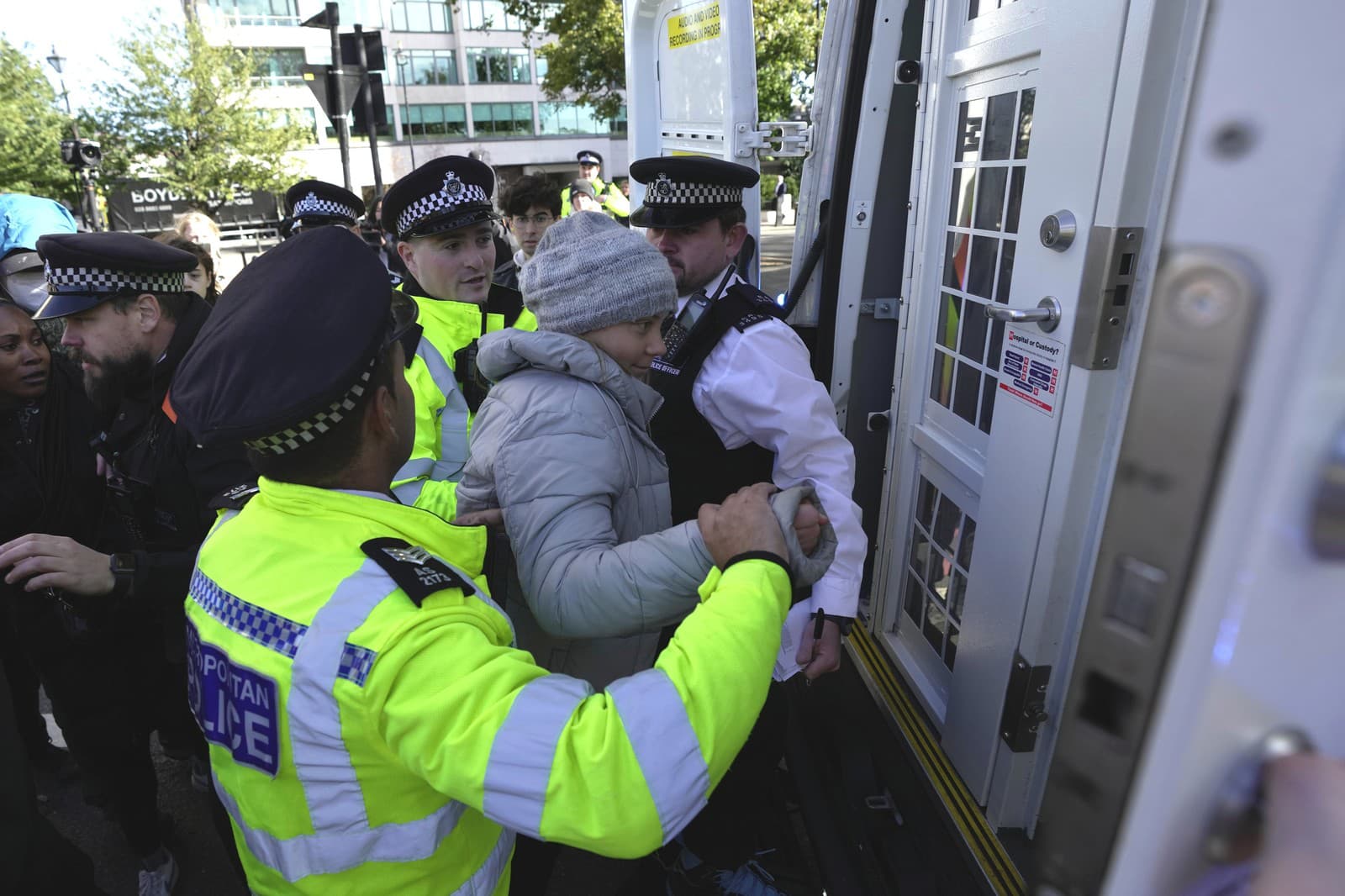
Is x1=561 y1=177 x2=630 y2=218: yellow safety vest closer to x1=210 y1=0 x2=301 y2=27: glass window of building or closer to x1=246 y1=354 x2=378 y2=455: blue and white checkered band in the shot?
x1=246 y1=354 x2=378 y2=455: blue and white checkered band

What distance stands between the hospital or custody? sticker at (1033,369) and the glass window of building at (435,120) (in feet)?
136

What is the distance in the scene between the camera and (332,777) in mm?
1097

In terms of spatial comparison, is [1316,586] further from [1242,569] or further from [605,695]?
[605,695]

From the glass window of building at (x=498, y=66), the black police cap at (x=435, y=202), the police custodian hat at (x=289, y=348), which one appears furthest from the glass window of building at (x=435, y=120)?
the police custodian hat at (x=289, y=348)

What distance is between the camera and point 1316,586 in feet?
1.57

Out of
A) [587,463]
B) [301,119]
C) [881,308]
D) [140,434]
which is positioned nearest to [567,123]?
[301,119]

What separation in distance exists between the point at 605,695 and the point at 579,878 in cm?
195

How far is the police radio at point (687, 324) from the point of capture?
88.7 inches

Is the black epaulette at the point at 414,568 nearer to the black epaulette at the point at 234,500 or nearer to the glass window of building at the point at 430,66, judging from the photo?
the black epaulette at the point at 234,500

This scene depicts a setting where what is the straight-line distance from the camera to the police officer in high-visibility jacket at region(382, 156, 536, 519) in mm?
2572

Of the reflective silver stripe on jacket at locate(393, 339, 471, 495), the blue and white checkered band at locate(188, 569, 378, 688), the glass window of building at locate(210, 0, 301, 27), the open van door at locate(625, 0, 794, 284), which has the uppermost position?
the glass window of building at locate(210, 0, 301, 27)

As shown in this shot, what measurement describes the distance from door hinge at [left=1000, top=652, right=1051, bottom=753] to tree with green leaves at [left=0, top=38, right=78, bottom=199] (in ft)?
84.6

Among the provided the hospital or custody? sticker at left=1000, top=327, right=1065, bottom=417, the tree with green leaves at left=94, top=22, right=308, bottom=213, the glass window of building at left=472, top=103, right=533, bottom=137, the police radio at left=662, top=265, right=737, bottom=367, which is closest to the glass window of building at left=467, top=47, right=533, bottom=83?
the glass window of building at left=472, top=103, right=533, bottom=137

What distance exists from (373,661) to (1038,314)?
1.47 meters
